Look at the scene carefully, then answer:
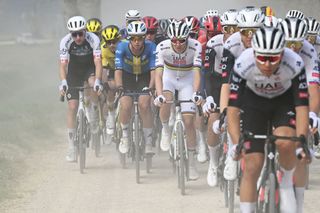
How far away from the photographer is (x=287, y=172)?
24.6ft

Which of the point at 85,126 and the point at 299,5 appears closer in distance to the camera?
the point at 85,126

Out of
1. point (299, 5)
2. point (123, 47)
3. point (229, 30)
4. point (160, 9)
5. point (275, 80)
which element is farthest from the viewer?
point (160, 9)

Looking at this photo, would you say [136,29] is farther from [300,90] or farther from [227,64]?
[300,90]

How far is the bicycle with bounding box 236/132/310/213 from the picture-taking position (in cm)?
723

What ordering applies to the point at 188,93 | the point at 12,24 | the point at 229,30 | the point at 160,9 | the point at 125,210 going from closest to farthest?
the point at 125,210 < the point at 229,30 < the point at 188,93 < the point at 160,9 < the point at 12,24

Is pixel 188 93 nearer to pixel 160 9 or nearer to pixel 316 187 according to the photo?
pixel 316 187

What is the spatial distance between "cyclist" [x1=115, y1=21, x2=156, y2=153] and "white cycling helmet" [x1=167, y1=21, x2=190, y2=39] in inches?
44.6

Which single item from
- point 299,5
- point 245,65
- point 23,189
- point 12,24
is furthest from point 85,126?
point 12,24

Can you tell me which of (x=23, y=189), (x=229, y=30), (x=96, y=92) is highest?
(x=229, y=30)

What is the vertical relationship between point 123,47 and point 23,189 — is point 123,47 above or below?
above

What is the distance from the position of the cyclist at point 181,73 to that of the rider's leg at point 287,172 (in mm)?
4272

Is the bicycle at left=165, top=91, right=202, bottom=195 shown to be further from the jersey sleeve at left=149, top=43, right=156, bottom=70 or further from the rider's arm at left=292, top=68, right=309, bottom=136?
the rider's arm at left=292, top=68, right=309, bottom=136

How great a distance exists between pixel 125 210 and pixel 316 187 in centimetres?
291

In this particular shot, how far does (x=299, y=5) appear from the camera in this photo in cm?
4256
